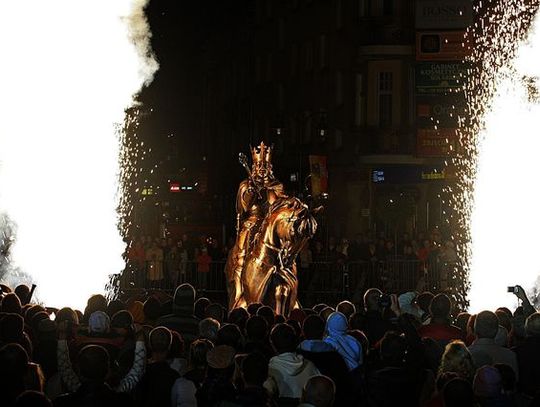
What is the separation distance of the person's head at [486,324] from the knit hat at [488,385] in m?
1.79

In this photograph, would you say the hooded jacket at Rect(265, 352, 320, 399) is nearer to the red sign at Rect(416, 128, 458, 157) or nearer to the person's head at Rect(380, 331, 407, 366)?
the person's head at Rect(380, 331, 407, 366)

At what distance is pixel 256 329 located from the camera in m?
10.3

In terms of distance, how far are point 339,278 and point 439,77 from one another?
1551 centimetres

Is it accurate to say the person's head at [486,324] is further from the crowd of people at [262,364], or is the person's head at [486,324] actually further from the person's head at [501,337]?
the person's head at [501,337]

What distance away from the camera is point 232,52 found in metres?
70.3

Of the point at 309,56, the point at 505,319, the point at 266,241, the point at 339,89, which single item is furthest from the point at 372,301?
the point at 309,56

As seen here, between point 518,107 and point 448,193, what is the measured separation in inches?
550

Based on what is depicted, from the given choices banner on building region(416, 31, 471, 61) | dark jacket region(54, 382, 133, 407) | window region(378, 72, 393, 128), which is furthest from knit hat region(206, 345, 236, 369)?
window region(378, 72, 393, 128)

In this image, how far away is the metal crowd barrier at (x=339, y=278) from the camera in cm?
2794

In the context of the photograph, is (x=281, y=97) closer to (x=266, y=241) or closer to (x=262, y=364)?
(x=266, y=241)

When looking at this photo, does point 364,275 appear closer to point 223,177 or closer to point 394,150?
point 394,150

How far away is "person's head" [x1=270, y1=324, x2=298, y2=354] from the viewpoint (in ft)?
31.8

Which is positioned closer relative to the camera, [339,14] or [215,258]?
[215,258]

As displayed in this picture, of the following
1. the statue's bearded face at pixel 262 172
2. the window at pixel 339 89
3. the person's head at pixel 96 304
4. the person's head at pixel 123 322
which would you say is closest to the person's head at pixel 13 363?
the person's head at pixel 123 322
